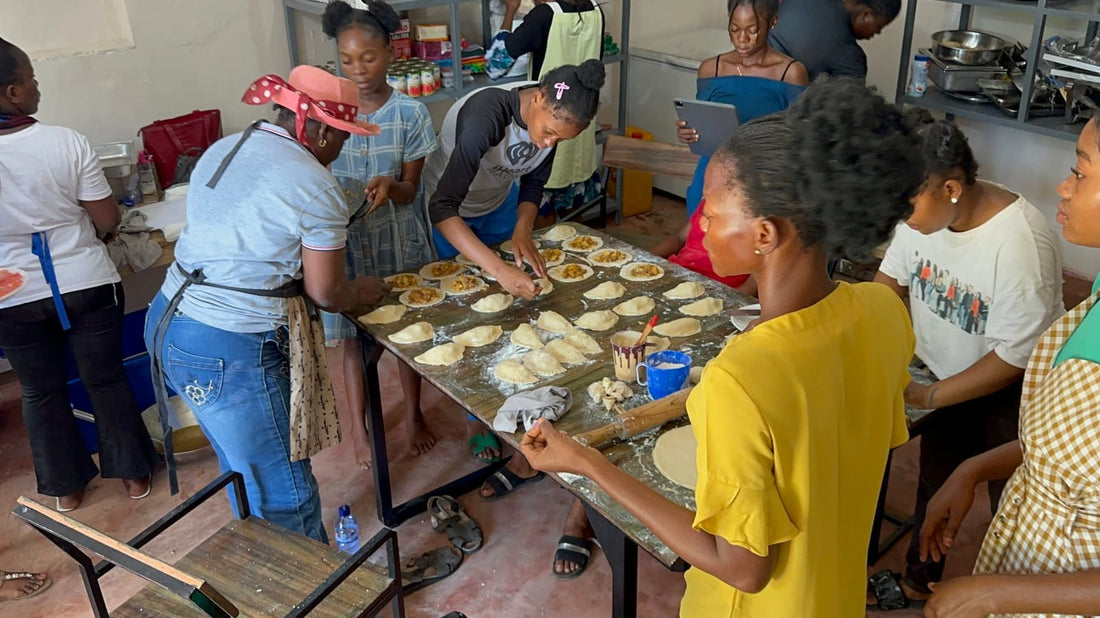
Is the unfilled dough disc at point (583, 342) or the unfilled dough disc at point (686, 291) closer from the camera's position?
the unfilled dough disc at point (583, 342)

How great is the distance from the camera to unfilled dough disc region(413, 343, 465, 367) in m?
2.30

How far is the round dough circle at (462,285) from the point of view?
272cm

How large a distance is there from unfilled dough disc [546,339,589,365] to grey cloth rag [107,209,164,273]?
186 centimetres

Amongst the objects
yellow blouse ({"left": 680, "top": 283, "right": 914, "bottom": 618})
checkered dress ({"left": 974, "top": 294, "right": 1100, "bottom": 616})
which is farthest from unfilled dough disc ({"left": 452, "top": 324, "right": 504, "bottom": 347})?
checkered dress ({"left": 974, "top": 294, "right": 1100, "bottom": 616})

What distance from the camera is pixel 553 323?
2.47 m

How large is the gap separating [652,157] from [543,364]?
173 cm

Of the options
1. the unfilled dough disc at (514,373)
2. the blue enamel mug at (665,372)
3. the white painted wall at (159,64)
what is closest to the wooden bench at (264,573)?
the unfilled dough disc at (514,373)

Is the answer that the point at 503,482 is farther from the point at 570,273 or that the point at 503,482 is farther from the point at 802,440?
the point at 802,440

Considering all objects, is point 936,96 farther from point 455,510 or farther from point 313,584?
point 313,584

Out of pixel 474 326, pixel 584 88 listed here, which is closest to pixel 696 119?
pixel 584 88

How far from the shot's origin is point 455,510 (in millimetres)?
3016

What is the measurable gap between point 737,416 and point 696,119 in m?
2.55

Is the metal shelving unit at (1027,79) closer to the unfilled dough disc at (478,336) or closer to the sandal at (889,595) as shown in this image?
the sandal at (889,595)

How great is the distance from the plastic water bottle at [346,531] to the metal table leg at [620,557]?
1.26 m
